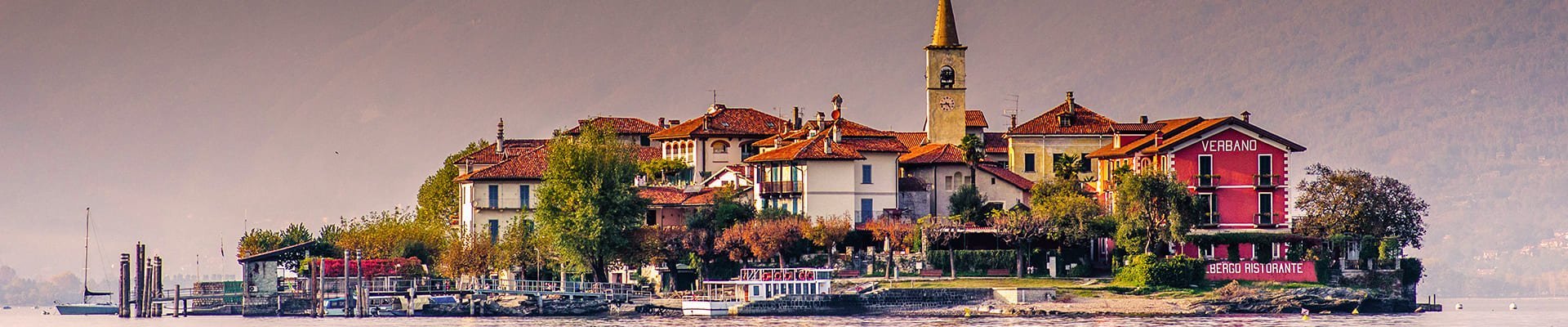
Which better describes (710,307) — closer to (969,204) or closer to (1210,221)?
(969,204)

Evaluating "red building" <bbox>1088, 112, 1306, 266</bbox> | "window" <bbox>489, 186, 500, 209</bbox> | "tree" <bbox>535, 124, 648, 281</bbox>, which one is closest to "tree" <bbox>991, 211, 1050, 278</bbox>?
"red building" <bbox>1088, 112, 1306, 266</bbox>

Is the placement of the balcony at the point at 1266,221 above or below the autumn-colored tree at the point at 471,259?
above

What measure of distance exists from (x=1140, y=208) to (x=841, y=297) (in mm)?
13408

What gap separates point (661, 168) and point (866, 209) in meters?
18.5

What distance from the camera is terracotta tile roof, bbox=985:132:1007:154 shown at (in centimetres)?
13025

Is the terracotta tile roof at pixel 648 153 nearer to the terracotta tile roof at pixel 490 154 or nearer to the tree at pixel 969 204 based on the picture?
the terracotta tile roof at pixel 490 154

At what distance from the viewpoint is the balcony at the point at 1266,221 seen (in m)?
102

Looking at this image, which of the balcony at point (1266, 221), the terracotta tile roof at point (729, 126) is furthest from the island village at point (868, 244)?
the terracotta tile roof at point (729, 126)

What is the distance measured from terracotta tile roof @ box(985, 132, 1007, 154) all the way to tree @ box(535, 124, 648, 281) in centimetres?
2935

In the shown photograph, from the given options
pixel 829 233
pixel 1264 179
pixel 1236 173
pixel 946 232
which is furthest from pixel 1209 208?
pixel 829 233

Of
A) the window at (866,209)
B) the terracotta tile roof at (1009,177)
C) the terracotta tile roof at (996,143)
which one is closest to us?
the window at (866,209)

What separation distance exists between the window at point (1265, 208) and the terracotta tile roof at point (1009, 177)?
15.2 metres

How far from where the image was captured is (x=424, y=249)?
11794 cm

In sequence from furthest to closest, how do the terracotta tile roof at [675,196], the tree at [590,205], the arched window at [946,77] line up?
the arched window at [946,77] → the terracotta tile roof at [675,196] → the tree at [590,205]
